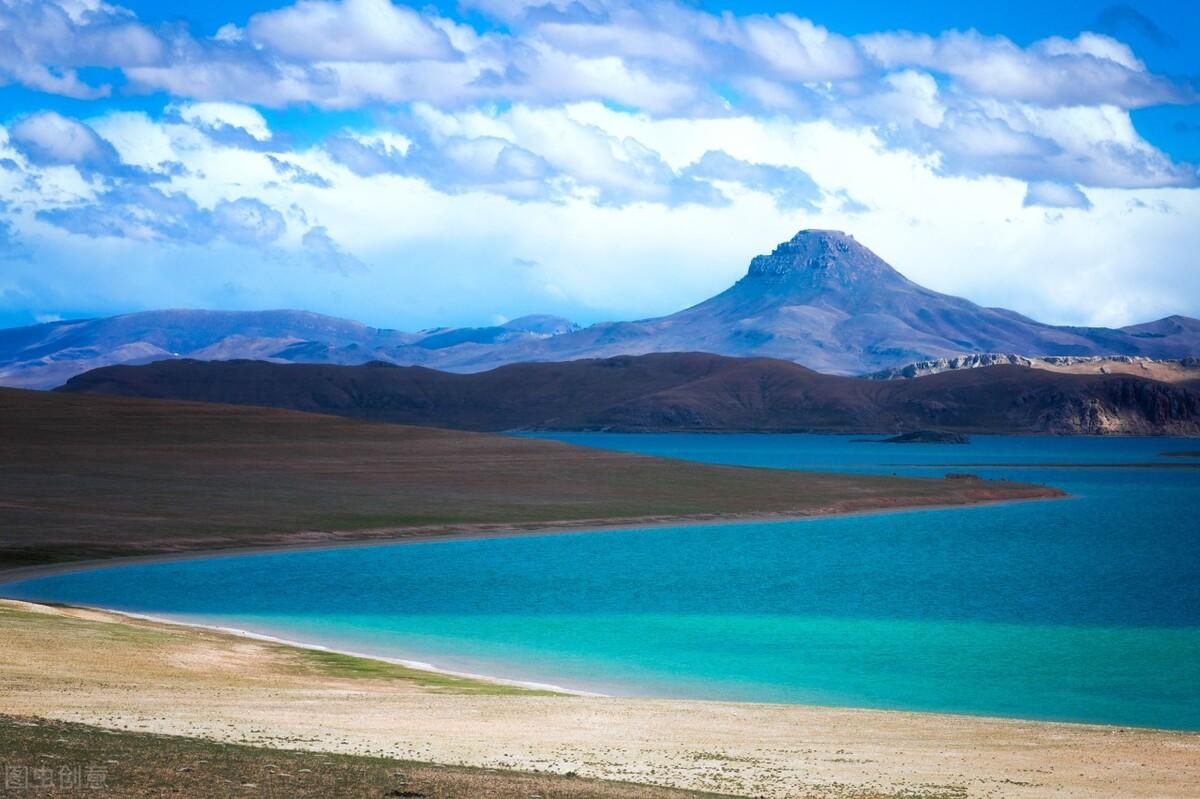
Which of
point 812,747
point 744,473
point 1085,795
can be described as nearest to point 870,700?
point 812,747

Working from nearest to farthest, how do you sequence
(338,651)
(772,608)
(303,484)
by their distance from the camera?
(338,651) → (772,608) → (303,484)

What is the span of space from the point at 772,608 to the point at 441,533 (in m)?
30.5

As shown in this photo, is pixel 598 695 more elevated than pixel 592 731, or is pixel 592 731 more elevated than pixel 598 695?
pixel 592 731

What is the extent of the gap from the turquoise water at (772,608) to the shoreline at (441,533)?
1640 millimetres

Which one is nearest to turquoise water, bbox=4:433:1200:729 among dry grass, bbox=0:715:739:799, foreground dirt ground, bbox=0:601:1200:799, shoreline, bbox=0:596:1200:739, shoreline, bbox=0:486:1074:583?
shoreline, bbox=0:596:1200:739

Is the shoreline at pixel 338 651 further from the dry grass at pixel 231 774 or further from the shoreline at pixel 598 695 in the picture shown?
the dry grass at pixel 231 774

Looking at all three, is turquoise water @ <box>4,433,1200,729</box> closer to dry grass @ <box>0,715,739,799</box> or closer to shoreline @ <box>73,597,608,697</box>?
shoreline @ <box>73,597,608,697</box>

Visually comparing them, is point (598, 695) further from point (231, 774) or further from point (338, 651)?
point (231, 774)

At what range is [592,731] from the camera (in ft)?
78.2

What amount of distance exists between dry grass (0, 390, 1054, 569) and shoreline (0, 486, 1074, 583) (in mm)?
434

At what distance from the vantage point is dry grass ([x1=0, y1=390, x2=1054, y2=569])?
73.2 meters

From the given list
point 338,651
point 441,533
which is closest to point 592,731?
point 338,651

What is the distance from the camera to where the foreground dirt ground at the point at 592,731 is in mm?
19641

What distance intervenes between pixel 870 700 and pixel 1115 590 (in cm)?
2762
